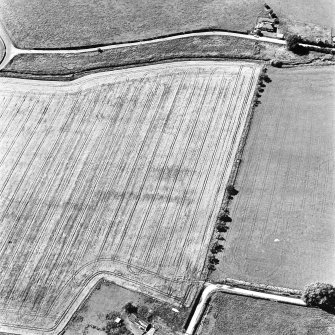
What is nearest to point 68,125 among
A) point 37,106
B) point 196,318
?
point 37,106

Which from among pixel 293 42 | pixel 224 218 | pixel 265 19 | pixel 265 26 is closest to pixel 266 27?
pixel 265 26

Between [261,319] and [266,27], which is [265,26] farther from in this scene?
[261,319]

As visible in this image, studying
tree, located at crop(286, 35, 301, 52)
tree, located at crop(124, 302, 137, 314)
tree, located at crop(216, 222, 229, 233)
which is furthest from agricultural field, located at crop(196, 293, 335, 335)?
tree, located at crop(286, 35, 301, 52)

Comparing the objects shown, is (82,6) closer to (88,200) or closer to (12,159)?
(12,159)

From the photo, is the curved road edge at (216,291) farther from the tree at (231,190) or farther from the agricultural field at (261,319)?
the tree at (231,190)

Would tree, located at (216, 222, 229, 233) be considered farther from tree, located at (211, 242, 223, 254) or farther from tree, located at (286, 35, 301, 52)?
tree, located at (286, 35, 301, 52)

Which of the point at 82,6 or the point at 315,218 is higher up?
the point at 82,6

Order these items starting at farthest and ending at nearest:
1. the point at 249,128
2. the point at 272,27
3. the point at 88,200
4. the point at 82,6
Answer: the point at 82,6, the point at 272,27, the point at 249,128, the point at 88,200
